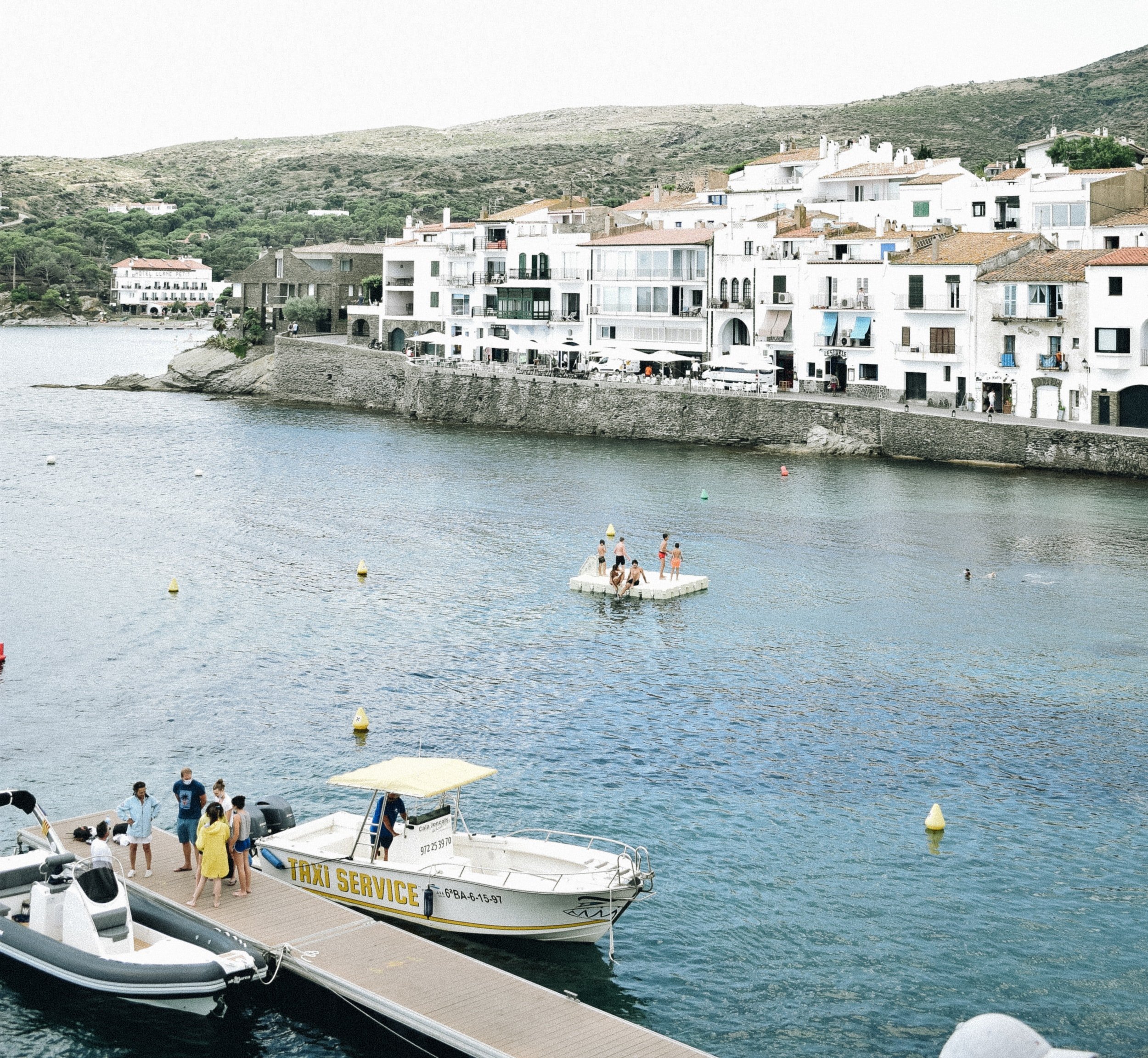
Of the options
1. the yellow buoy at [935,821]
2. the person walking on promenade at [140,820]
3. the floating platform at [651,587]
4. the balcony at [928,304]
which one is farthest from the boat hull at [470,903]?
the balcony at [928,304]

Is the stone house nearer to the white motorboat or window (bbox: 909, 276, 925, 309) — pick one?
window (bbox: 909, 276, 925, 309)

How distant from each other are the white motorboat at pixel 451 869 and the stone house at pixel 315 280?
105602 millimetres

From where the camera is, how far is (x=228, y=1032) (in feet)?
66.4

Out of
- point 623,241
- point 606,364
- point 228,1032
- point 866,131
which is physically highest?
point 866,131

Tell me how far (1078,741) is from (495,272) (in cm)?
8385

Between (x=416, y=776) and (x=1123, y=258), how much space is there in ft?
203

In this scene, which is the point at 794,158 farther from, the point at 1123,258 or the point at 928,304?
the point at 1123,258

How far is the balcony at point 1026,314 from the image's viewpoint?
3068 inches

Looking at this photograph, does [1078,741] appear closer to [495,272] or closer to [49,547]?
[49,547]

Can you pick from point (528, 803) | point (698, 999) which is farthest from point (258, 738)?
point (698, 999)

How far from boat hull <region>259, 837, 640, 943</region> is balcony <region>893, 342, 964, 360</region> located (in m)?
65.9

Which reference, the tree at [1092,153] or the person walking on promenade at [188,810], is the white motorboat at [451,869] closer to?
the person walking on promenade at [188,810]

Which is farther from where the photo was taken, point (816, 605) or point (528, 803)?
point (816, 605)

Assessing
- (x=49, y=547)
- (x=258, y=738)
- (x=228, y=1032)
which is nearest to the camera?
(x=228, y=1032)
